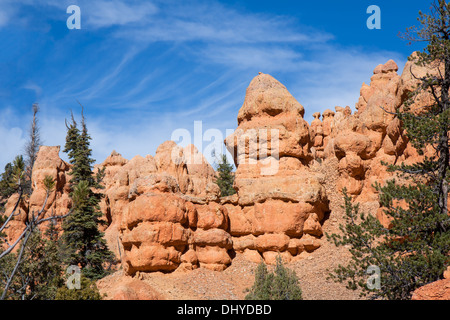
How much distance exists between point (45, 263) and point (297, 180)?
612 inches

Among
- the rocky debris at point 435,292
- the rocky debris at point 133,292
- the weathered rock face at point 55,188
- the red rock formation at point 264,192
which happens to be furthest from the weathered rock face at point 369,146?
the weathered rock face at point 55,188

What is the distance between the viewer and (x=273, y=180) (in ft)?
95.2

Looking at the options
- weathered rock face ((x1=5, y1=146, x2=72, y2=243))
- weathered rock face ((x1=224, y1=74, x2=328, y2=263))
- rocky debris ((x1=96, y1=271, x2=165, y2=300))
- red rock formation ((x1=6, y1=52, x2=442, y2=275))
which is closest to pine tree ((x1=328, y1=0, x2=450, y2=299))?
red rock formation ((x1=6, y1=52, x2=442, y2=275))

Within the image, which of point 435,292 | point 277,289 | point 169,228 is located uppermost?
point 169,228

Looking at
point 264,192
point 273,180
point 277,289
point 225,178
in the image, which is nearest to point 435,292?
point 277,289

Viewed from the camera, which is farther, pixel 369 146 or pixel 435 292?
pixel 369 146

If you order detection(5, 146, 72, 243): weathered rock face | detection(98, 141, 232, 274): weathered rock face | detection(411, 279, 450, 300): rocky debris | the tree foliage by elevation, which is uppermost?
detection(5, 146, 72, 243): weathered rock face

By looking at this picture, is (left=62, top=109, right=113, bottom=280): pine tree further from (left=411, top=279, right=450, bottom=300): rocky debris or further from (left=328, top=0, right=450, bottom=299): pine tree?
(left=411, top=279, right=450, bottom=300): rocky debris

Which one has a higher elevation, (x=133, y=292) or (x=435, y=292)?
(x=435, y=292)

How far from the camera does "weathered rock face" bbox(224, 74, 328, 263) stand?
92.5ft

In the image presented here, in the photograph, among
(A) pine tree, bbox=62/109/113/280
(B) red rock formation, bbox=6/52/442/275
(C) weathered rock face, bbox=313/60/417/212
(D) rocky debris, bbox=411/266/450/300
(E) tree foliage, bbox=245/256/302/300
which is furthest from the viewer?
(A) pine tree, bbox=62/109/113/280

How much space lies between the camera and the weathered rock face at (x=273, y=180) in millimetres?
28188

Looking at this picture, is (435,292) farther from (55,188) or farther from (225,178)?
(55,188)

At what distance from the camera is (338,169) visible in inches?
1231
